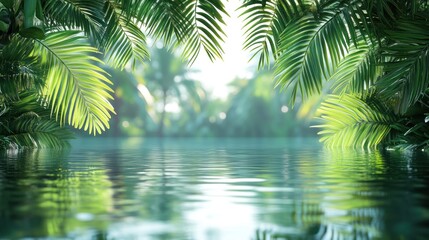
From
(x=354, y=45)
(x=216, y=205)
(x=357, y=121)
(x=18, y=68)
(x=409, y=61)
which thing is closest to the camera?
(x=216, y=205)

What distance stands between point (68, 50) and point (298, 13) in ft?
7.47

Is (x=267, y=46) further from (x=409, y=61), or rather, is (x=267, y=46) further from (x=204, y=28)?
(x=409, y=61)

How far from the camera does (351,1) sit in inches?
246

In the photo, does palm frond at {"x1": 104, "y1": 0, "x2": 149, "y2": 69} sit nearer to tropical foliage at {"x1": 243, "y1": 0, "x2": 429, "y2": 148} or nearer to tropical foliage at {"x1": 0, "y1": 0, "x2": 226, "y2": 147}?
tropical foliage at {"x1": 0, "y1": 0, "x2": 226, "y2": 147}

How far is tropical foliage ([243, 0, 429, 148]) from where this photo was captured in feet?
19.5

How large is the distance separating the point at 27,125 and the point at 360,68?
13.3 ft

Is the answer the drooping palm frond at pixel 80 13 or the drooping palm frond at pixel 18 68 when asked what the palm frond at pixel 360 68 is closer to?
the drooping palm frond at pixel 80 13

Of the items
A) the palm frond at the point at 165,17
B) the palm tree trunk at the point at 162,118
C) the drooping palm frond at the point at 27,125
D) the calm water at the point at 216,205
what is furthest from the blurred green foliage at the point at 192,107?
the calm water at the point at 216,205

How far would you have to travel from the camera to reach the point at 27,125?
8.46m

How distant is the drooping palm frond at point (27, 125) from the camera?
8.21m

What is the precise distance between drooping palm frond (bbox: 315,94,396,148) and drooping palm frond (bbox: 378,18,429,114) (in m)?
1.73

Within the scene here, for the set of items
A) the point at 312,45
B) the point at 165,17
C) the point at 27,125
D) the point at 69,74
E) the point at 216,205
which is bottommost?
the point at 216,205

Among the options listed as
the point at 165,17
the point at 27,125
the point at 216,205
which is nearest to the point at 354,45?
the point at 165,17

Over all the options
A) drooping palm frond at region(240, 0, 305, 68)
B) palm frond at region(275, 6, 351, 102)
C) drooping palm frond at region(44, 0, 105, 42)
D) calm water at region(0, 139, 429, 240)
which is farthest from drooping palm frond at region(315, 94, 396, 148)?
calm water at region(0, 139, 429, 240)
